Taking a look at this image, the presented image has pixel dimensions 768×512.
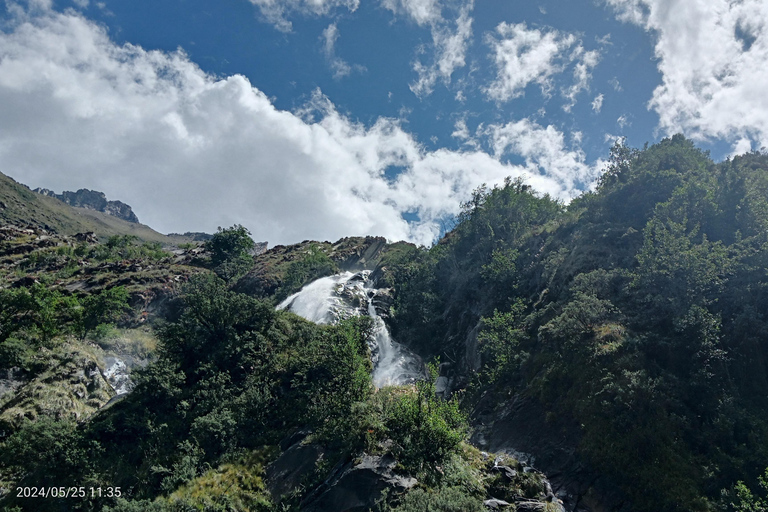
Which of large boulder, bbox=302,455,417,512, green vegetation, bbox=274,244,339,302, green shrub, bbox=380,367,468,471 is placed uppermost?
green vegetation, bbox=274,244,339,302

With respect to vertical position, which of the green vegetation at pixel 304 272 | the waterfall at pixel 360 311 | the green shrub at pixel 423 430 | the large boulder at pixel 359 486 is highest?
the green vegetation at pixel 304 272

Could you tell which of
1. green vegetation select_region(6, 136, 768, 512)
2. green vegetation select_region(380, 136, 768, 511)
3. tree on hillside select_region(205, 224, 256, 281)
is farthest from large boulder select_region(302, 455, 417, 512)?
tree on hillside select_region(205, 224, 256, 281)

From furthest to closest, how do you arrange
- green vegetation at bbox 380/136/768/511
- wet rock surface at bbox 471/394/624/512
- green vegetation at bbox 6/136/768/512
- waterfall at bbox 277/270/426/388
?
waterfall at bbox 277/270/426/388 < green vegetation at bbox 380/136/768/511 < wet rock surface at bbox 471/394/624/512 < green vegetation at bbox 6/136/768/512

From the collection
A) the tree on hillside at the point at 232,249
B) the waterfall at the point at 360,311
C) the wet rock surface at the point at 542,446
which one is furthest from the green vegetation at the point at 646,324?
the tree on hillside at the point at 232,249

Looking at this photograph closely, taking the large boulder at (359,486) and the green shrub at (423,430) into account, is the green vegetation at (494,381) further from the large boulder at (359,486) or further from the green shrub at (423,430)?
the large boulder at (359,486)

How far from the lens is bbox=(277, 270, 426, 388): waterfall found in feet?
165

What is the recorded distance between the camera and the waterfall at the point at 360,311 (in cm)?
5044

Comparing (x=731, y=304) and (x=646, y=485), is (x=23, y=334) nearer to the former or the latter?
(x=646, y=485)

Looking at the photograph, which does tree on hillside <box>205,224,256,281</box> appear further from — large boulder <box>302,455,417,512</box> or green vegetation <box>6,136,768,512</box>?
large boulder <box>302,455,417,512</box>

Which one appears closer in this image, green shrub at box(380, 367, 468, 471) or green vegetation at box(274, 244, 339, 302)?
green shrub at box(380, 367, 468, 471)

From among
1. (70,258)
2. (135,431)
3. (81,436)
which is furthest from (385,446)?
(70,258)

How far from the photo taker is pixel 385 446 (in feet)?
73.6

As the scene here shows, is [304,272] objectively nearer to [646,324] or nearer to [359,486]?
[646,324]

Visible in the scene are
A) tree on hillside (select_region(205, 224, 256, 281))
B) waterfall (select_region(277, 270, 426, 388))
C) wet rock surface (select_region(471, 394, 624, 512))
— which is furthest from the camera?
tree on hillside (select_region(205, 224, 256, 281))
